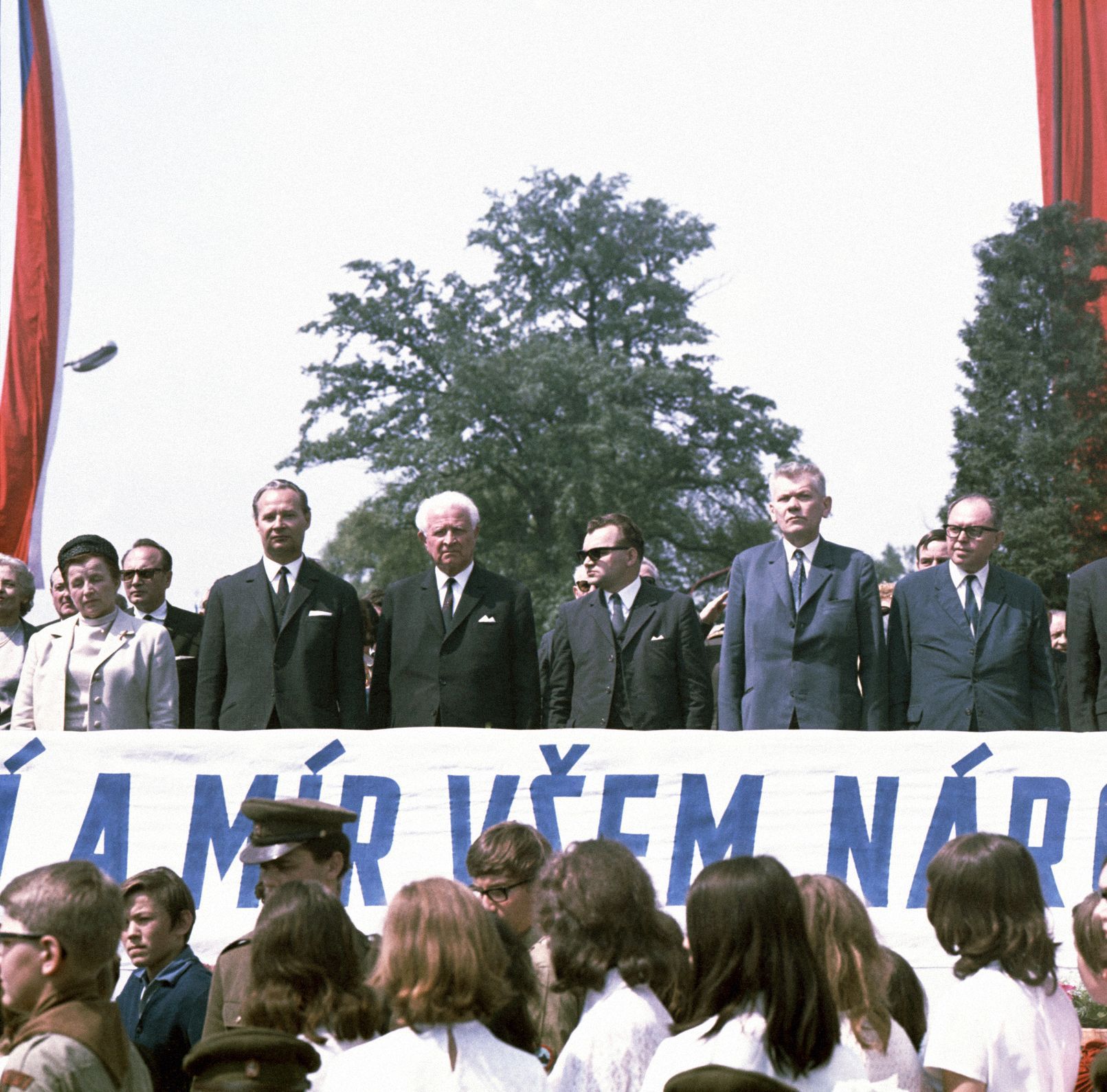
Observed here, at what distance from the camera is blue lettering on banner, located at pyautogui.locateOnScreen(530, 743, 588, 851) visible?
7.22 meters

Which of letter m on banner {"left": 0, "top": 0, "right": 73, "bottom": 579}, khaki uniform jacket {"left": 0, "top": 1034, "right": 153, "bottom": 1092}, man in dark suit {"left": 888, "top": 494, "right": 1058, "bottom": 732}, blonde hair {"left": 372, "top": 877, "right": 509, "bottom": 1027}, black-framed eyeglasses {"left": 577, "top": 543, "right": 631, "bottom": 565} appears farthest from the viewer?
letter m on banner {"left": 0, "top": 0, "right": 73, "bottom": 579}

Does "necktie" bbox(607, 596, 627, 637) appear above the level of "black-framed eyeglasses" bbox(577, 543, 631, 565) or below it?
below

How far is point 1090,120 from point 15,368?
45.2ft

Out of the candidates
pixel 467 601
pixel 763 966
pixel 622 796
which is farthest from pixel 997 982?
pixel 467 601

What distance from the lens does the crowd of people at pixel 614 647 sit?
25.5 ft

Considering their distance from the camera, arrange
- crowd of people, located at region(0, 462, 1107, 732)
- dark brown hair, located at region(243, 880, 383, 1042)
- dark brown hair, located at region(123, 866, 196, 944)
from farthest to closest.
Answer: crowd of people, located at region(0, 462, 1107, 732) < dark brown hair, located at region(123, 866, 196, 944) < dark brown hair, located at region(243, 880, 383, 1042)

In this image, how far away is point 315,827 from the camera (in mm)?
5367

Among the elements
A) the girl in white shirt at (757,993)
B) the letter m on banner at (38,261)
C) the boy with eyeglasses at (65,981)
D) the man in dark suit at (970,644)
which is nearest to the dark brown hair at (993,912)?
the girl in white shirt at (757,993)

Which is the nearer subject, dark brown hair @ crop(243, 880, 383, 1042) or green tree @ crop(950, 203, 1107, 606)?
dark brown hair @ crop(243, 880, 383, 1042)

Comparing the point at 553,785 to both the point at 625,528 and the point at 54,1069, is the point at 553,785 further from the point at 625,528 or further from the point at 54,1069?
the point at 54,1069

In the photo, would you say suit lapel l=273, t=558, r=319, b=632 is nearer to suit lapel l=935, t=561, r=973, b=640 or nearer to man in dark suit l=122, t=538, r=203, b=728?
man in dark suit l=122, t=538, r=203, b=728

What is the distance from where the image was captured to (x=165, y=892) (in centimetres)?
551

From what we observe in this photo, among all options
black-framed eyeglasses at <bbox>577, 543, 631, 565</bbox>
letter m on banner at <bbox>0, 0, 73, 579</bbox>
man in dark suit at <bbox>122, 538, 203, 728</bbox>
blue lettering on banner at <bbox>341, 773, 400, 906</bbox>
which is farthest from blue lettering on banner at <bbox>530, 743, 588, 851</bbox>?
letter m on banner at <bbox>0, 0, 73, 579</bbox>

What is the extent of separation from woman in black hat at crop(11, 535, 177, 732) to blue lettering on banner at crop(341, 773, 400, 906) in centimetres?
105
